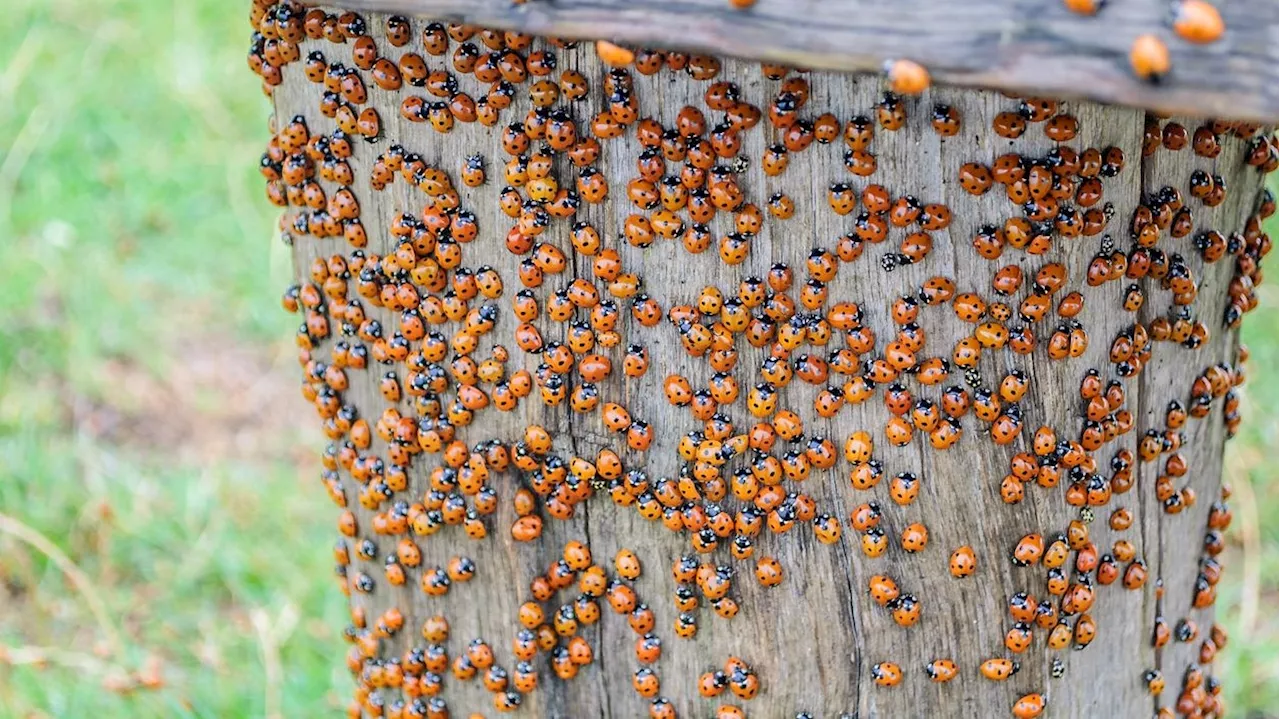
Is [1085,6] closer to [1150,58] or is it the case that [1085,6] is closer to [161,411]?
[1150,58]

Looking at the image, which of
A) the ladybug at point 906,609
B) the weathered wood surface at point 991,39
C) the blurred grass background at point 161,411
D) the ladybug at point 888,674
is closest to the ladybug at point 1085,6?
the weathered wood surface at point 991,39

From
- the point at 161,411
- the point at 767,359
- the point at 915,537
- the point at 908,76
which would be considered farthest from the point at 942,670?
the point at 161,411

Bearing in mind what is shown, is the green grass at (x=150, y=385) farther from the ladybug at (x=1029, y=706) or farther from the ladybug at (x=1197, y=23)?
the ladybug at (x=1197, y=23)

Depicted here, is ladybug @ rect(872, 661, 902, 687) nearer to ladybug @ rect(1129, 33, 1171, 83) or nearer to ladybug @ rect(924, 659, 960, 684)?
ladybug @ rect(924, 659, 960, 684)

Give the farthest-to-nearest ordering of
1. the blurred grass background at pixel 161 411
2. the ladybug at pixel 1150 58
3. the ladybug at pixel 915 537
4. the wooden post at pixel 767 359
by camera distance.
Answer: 1. the blurred grass background at pixel 161 411
2. the ladybug at pixel 915 537
3. the wooden post at pixel 767 359
4. the ladybug at pixel 1150 58

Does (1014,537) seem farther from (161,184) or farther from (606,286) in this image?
(161,184)
